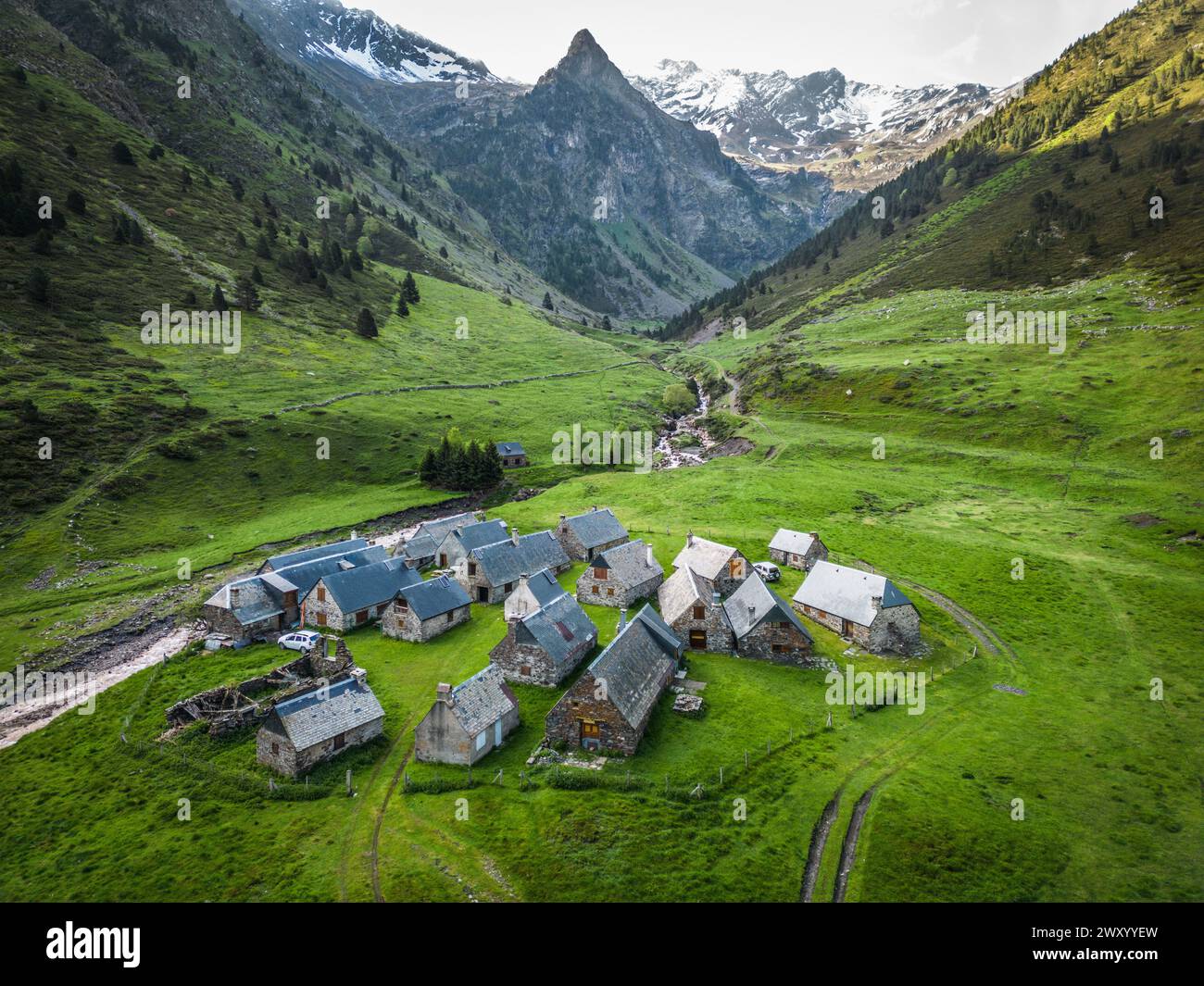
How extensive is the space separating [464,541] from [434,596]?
43.5 ft

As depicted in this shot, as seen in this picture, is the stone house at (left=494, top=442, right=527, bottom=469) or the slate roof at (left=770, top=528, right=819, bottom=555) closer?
the slate roof at (left=770, top=528, right=819, bottom=555)

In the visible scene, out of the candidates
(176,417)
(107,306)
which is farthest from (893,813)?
(107,306)

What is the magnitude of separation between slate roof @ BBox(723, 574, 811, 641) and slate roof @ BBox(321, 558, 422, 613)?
31028 mm

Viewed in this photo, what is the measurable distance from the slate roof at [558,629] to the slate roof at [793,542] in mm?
28526

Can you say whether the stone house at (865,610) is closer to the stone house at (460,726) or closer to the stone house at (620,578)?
the stone house at (620,578)

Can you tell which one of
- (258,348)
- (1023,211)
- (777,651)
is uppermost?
(1023,211)

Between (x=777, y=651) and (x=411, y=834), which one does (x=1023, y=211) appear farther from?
(x=411, y=834)

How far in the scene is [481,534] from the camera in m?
A: 66.5

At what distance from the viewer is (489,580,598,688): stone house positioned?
42.2 metres

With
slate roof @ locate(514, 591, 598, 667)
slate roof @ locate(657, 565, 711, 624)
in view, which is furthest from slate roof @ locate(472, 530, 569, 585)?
slate roof @ locate(657, 565, 711, 624)

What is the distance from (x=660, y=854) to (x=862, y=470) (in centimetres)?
8894

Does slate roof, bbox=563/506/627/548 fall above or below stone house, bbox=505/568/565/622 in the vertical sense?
above

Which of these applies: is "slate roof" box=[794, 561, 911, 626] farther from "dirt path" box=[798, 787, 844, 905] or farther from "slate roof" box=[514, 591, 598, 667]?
"slate roof" box=[514, 591, 598, 667]

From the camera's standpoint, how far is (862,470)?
101062mm
